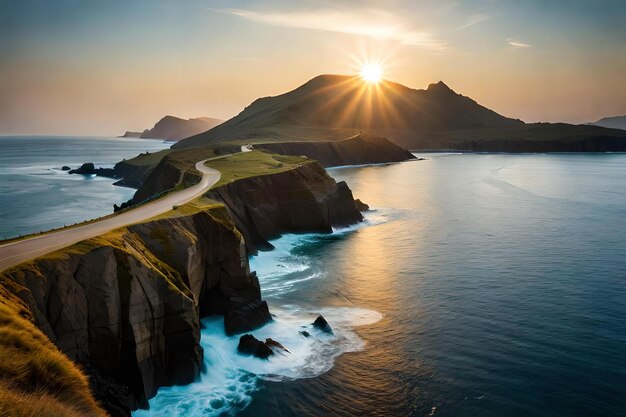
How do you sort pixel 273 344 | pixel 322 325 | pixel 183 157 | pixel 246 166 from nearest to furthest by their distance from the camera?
pixel 273 344
pixel 322 325
pixel 246 166
pixel 183 157

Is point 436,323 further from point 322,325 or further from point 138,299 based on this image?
point 138,299

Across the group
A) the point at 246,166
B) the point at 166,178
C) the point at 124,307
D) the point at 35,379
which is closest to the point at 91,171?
the point at 166,178

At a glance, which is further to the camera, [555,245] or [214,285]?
[555,245]

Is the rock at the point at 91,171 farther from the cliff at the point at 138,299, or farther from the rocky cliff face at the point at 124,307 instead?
the rocky cliff face at the point at 124,307

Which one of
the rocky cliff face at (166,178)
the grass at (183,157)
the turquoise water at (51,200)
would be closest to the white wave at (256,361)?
the rocky cliff face at (166,178)

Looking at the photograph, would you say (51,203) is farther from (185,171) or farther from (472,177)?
(472,177)

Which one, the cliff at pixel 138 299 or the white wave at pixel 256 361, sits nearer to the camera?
the cliff at pixel 138 299

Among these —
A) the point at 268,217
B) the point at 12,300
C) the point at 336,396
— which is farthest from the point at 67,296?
the point at 268,217
